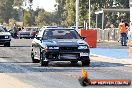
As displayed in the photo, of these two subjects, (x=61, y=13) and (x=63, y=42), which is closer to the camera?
(x=63, y=42)

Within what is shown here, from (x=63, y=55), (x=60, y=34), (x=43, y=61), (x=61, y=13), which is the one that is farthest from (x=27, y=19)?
(x=63, y=55)

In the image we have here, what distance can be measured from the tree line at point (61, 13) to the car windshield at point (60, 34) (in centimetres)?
4980

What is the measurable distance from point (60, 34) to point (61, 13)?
10335 centimetres

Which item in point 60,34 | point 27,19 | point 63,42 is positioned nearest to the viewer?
point 63,42

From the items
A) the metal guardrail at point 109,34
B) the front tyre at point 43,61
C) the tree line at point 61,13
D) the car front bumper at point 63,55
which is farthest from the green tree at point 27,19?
the car front bumper at point 63,55

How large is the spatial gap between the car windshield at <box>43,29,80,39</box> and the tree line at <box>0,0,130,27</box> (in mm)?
49804

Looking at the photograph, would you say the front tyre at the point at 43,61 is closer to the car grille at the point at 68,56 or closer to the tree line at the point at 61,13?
the car grille at the point at 68,56

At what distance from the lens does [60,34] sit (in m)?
21.0

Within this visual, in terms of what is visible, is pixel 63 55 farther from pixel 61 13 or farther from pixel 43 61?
pixel 61 13

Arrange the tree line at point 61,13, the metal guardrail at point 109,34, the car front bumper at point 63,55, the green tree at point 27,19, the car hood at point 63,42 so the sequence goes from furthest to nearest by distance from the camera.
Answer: the green tree at point 27,19 → the tree line at point 61,13 → the metal guardrail at point 109,34 → the car hood at point 63,42 → the car front bumper at point 63,55

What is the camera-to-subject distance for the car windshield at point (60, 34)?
20922mm

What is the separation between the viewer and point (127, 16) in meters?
72.3

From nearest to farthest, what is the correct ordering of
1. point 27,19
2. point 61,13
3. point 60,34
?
point 60,34 → point 27,19 → point 61,13

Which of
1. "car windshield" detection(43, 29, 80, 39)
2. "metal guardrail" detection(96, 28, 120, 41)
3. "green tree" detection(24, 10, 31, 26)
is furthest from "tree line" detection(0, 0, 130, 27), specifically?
"car windshield" detection(43, 29, 80, 39)
